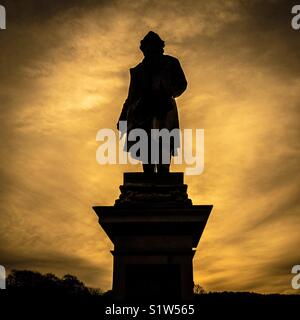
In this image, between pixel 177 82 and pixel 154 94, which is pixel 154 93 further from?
pixel 177 82

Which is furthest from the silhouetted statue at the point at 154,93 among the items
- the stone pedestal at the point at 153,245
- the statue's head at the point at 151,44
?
the stone pedestal at the point at 153,245

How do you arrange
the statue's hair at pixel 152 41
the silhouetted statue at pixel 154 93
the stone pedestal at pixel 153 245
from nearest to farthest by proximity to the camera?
the stone pedestal at pixel 153 245, the silhouetted statue at pixel 154 93, the statue's hair at pixel 152 41

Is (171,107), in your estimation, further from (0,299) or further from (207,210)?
(0,299)

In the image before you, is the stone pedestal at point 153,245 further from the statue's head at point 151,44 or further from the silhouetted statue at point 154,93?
the statue's head at point 151,44

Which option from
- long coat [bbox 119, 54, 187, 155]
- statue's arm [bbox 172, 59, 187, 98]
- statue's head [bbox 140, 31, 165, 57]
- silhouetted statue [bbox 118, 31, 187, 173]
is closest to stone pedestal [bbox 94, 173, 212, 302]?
silhouetted statue [bbox 118, 31, 187, 173]

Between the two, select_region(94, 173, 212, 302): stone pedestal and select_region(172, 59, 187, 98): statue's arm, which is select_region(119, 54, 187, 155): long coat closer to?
select_region(172, 59, 187, 98): statue's arm

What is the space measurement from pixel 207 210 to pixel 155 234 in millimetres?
962

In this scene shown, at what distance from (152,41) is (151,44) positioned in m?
0.06

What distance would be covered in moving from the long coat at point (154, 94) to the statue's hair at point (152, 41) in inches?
8.8

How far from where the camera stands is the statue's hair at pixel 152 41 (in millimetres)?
9203

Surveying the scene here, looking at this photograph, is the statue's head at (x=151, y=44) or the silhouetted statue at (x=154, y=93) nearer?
the silhouetted statue at (x=154, y=93)

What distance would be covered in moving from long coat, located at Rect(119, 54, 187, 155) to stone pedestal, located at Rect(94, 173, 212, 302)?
5.86 feet

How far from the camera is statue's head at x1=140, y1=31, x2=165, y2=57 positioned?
9.20 metres
